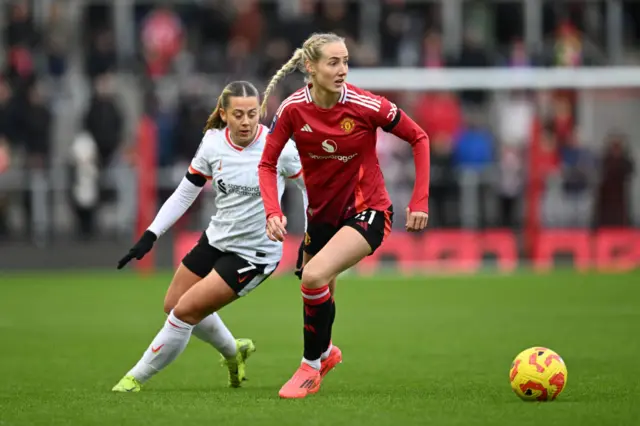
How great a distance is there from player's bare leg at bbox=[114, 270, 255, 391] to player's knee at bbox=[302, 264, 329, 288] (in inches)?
29.3

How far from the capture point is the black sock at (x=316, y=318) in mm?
7902

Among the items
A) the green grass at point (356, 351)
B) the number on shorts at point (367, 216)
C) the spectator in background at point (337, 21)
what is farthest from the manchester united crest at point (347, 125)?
the spectator in background at point (337, 21)

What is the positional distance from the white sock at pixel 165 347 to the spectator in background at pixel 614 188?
13704 millimetres

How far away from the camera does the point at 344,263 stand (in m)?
7.91

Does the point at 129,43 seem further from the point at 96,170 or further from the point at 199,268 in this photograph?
the point at 199,268

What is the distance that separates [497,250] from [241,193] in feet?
42.0

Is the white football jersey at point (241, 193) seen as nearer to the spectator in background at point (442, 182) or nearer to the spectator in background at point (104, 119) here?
the spectator in background at point (104, 119)

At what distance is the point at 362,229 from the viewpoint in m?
8.05

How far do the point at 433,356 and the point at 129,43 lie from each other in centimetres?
1379

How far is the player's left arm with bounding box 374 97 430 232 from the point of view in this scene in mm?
7877

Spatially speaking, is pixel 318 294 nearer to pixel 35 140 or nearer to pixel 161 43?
pixel 35 140

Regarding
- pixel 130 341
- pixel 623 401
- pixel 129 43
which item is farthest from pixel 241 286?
pixel 129 43

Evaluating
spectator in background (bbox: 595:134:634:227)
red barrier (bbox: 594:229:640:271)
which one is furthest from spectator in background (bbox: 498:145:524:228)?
red barrier (bbox: 594:229:640:271)

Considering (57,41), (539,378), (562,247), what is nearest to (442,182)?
(562,247)
